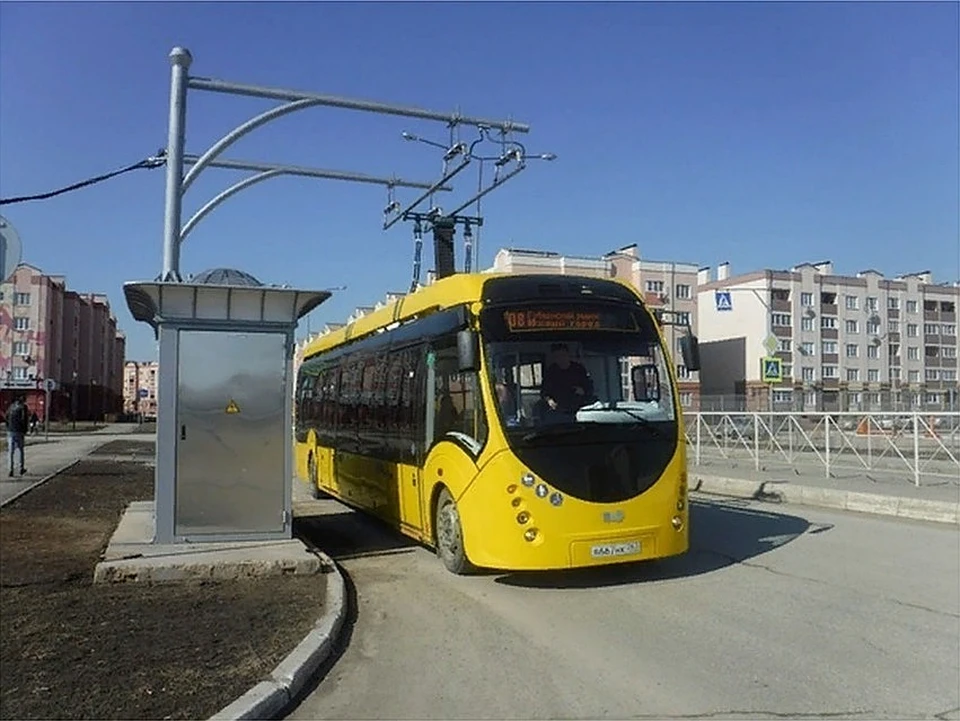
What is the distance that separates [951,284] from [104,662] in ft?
338

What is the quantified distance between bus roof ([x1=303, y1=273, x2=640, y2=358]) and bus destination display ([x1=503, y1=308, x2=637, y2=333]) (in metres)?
0.41

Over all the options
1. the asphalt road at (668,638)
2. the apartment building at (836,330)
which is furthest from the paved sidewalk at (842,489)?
the apartment building at (836,330)

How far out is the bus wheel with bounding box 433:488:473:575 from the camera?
30.0ft

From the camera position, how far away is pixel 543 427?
8.57 meters

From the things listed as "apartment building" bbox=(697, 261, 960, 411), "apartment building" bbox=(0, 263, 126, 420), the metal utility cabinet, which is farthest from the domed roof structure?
"apartment building" bbox=(697, 261, 960, 411)

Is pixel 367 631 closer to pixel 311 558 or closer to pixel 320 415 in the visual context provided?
pixel 311 558

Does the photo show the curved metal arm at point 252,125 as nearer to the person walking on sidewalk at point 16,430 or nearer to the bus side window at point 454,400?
the bus side window at point 454,400

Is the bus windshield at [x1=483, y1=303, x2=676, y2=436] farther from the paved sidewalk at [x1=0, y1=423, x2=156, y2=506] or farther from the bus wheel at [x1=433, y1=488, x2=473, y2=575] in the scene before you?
the paved sidewalk at [x1=0, y1=423, x2=156, y2=506]

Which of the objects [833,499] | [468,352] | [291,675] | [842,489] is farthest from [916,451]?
[291,675]

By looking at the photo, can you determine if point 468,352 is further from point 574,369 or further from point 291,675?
point 291,675

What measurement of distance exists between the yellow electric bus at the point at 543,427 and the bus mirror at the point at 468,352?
0.01m

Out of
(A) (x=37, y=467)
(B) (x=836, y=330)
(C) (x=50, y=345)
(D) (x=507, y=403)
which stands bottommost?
(A) (x=37, y=467)

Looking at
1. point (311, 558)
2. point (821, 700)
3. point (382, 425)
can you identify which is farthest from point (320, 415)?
point (821, 700)

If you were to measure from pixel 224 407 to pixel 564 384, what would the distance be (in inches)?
157
